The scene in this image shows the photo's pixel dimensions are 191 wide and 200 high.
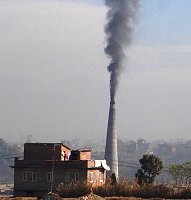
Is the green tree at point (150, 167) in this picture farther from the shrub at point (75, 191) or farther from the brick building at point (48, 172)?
the shrub at point (75, 191)

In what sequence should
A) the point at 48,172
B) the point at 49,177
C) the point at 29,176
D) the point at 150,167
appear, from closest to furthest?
the point at 150,167 → the point at 49,177 → the point at 48,172 → the point at 29,176

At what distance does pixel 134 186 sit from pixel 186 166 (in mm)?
35885

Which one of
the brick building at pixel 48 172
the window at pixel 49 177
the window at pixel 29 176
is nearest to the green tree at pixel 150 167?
the brick building at pixel 48 172

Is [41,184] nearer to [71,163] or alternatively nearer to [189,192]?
[71,163]

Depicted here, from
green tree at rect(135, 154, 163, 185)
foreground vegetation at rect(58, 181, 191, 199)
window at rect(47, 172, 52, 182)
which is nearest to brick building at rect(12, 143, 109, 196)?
window at rect(47, 172, 52, 182)

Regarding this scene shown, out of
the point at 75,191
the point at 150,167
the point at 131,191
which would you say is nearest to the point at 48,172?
the point at 150,167

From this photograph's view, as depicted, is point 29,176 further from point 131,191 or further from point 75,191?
point 131,191

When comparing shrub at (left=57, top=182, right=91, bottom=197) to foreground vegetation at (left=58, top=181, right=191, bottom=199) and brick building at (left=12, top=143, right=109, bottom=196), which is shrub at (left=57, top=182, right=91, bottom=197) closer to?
foreground vegetation at (left=58, top=181, right=191, bottom=199)

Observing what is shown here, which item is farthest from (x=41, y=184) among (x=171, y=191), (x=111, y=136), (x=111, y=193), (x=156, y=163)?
(x=111, y=136)

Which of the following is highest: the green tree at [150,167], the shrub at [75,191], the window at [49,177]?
the green tree at [150,167]

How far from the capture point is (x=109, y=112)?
74.2 meters

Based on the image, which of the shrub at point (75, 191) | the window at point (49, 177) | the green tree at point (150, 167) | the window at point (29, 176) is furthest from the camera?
the window at point (29, 176)

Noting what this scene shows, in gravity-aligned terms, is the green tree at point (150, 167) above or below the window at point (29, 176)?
above

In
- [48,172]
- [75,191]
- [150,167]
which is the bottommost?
[75,191]
